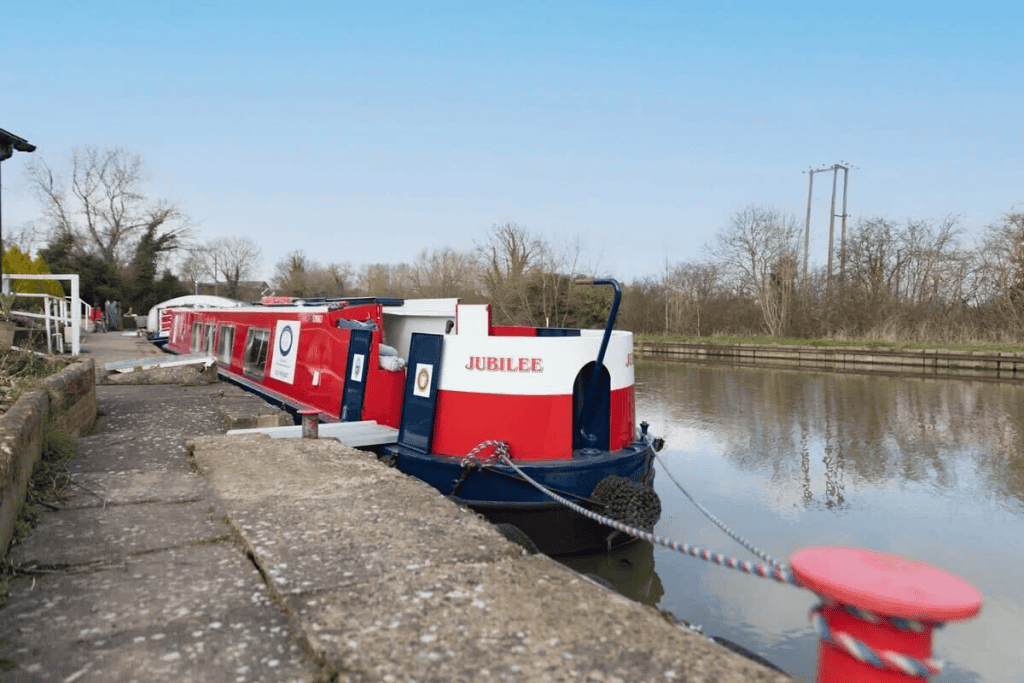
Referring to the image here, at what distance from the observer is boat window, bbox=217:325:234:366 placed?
11633 millimetres

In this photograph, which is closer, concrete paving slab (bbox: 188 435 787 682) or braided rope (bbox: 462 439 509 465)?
concrete paving slab (bbox: 188 435 787 682)

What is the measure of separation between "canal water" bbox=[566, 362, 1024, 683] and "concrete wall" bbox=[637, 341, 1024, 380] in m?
7.06

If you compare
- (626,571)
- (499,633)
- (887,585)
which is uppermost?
(887,585)

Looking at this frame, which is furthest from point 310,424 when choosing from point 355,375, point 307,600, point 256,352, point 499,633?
point 256,352

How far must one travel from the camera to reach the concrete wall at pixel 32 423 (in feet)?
9.21

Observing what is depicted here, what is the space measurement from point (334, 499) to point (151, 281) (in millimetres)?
46326

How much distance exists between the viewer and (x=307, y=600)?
2.27 metres

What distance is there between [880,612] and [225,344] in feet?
38.6

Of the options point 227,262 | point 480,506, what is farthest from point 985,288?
point 227,262

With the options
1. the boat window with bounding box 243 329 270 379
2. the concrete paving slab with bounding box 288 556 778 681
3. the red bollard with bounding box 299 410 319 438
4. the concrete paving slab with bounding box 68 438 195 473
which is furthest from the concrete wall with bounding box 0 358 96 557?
the boat window with bounding box 243 329 270 379

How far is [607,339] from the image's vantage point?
18.9 ft

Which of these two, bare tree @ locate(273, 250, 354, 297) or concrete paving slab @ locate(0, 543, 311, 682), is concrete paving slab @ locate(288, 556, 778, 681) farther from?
bare tree @ locate(273, 250, 354, 297)

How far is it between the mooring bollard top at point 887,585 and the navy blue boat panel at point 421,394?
14.2 ft

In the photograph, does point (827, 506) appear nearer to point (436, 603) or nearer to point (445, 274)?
point (436, 603)
